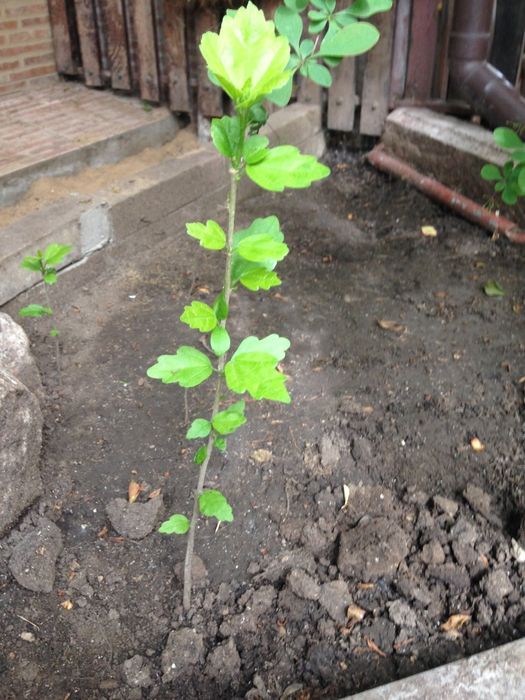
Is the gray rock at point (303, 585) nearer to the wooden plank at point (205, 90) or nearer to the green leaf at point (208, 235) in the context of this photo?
the green leaf at point (208, 235)

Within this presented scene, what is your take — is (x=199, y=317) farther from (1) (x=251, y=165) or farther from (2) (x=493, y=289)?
(2) (x=493, y=289)

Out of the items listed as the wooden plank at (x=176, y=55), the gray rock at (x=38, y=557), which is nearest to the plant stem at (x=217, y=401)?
the gray rock at (x=38, y=557)

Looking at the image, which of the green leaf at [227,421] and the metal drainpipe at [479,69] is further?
the metal drainpipe at [479,69]

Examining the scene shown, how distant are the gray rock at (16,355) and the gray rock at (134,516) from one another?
640mm

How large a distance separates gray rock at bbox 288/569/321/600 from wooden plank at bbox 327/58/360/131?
387 centimetres

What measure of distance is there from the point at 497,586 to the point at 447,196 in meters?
2.91

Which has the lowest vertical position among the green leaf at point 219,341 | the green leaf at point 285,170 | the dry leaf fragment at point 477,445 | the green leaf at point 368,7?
the dry leaf fragment at point 477,445

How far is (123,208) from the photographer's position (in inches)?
151

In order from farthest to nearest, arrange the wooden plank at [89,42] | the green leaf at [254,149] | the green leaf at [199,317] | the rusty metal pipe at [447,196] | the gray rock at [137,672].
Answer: the wooden plank at [89,42] → the rusty metal pipe at [447,196] → the gray rock at [137,672] → the green leaf at [199,317] → the green leaf at [254,149]

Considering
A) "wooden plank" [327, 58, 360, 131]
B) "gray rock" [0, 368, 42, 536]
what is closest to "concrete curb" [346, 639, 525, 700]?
"gray rock" [0, 368, 42, 536]

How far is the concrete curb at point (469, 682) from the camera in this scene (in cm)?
174

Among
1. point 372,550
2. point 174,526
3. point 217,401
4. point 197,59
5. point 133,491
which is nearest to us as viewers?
point 217,401

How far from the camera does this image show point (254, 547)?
91.7 inches

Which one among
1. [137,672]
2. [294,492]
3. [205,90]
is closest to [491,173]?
[205,90]
